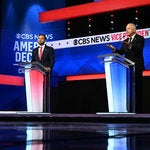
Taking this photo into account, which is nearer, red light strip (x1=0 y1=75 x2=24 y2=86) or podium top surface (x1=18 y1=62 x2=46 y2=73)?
podium top surface (x1=18 y1=62 x2=46 y2=73)

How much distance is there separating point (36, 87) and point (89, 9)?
353 cm

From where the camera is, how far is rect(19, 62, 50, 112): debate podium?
477 centimetres

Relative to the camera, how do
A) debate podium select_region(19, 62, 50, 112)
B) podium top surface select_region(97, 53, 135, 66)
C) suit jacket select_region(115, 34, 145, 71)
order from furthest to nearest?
debate podium select_region(19, 62, 50, 112) → suit jacket select_region(115, 34, 145, 71) → podium top surface select_region(97, 53, 135, 66)

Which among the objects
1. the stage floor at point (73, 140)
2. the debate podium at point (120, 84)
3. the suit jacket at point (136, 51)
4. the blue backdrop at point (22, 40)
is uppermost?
the blue backdrop at point (22, 40)

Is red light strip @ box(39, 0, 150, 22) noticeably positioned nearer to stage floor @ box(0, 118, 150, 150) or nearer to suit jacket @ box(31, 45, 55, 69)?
suit jacket @ box(31, 45, 55, 69)

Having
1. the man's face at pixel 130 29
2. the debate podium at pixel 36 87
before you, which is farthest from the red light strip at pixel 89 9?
the debate podium at pixel 36 87

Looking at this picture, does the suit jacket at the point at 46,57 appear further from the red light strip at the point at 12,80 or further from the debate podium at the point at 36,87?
the red light strip at the point at 12,80

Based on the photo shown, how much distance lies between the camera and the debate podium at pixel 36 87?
15.6 ft

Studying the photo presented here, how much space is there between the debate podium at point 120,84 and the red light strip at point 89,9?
3001 mm

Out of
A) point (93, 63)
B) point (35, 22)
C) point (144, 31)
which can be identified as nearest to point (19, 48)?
point (35, 22)

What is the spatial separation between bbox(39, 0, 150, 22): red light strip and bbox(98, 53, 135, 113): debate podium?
3001mm

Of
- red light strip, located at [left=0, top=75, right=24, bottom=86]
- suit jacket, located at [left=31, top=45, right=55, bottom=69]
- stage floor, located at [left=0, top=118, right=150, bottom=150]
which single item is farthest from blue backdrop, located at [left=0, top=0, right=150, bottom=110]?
stage floor, located at [left=0, top=118, right=150, bottom=150]

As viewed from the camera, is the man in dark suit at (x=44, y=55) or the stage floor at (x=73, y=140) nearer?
the stage floor at (x=73, y=140)

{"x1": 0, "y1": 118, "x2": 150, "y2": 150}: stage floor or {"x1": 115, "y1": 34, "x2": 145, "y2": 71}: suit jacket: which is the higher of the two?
{"x1": 115, "y1": 34, "x2": 145, "y2": 71}: suit jacket
